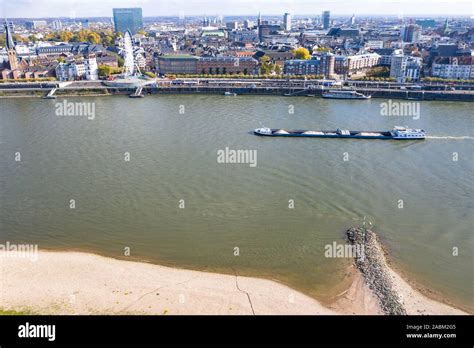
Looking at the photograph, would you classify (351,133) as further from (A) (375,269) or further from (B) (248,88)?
(B) (248,88)

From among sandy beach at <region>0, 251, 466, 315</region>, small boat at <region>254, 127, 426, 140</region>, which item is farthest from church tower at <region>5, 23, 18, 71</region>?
sandy beach at <region>0, 251, 466, 315</region>

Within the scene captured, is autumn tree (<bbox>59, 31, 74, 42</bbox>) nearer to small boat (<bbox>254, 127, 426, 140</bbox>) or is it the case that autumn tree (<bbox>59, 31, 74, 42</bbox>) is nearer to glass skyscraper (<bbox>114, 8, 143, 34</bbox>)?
glass skyscraper (<bbox>114, 8, 143, 34</bbox>)

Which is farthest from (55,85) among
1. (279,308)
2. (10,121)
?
(279,308)

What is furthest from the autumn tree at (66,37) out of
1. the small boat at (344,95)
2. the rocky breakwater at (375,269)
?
the rocky breakwater at (375,269)

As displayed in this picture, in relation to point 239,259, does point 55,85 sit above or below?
above

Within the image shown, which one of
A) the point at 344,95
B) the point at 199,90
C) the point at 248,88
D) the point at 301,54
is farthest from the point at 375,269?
the point at 301,54

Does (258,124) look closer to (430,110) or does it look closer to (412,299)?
(430,110)
